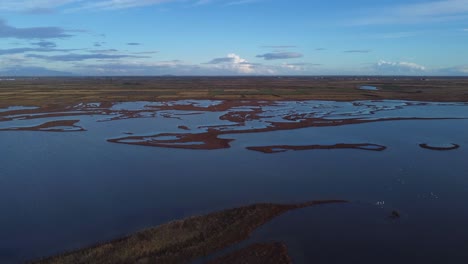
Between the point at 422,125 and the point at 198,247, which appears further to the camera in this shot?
the point at 422,125

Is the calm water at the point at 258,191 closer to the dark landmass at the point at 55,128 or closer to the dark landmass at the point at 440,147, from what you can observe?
the dark landmass at the point at 440,147

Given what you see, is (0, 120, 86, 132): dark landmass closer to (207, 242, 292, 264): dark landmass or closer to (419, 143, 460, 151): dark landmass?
(207, 242, 292, 264): dark landmass

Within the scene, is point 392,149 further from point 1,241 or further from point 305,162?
point 1,241

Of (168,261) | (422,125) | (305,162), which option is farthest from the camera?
(422,125)

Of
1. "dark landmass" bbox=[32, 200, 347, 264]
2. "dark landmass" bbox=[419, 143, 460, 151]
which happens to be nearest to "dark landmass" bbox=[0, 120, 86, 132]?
"dark landmass" bbox=[32, 200, 347, 264]

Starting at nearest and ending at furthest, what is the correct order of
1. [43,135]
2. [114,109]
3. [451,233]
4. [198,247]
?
1. [198,247]
2. [451,233]
3. [43,135]
4. [114,109]

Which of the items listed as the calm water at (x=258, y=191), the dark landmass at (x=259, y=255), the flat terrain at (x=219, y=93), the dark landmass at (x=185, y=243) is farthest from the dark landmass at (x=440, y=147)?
the flat terrain at (x=219, y=93)

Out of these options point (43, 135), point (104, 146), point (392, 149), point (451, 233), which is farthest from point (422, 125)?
point (43, 135)
